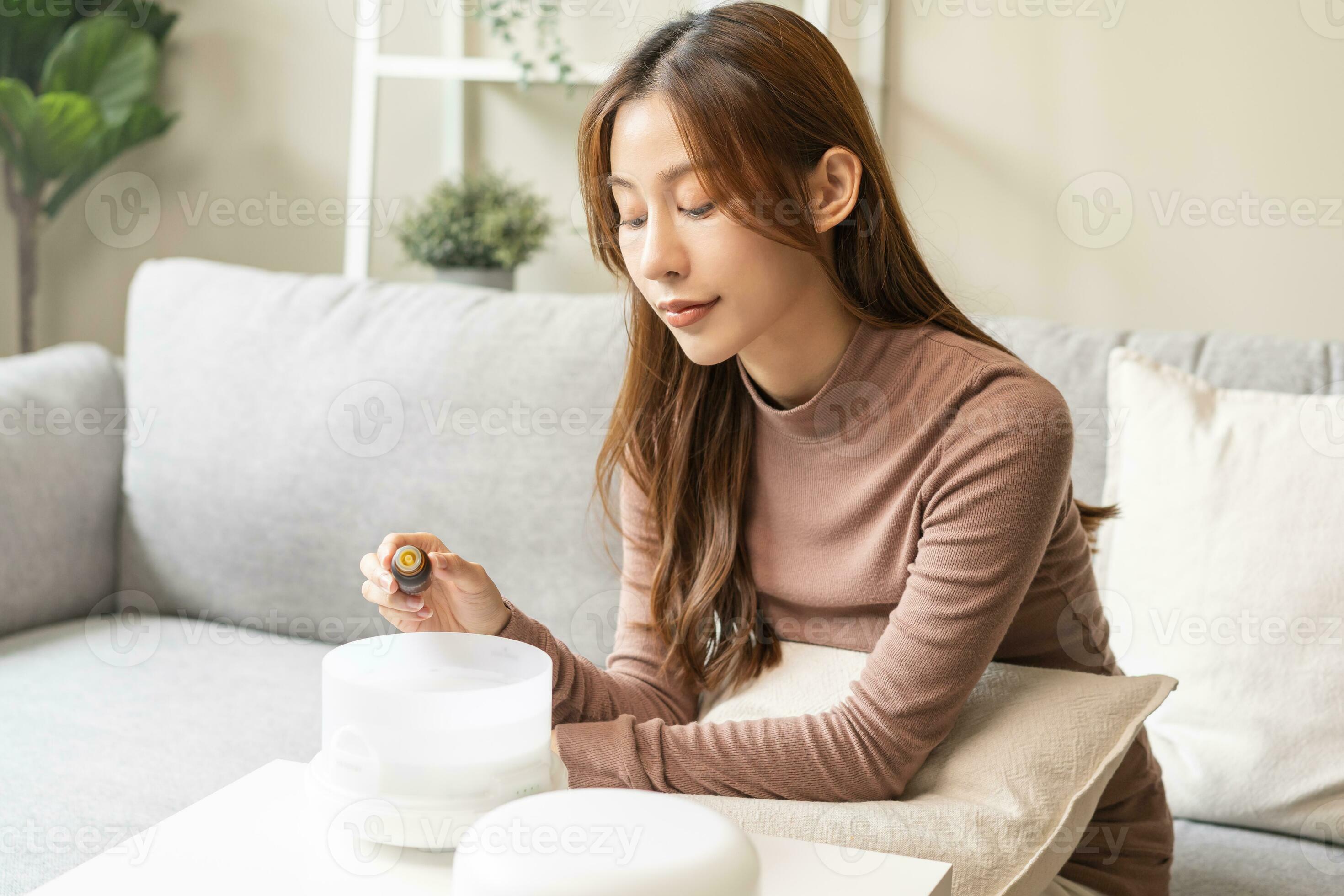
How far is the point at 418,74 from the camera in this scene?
2262mm

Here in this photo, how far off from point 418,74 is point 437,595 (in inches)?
64.9

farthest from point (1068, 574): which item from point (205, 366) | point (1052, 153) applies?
point (1052, 153)

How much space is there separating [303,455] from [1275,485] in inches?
44.1

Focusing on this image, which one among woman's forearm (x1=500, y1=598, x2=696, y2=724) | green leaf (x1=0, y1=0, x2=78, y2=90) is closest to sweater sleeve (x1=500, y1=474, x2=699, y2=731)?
woman's forearm (x1=500, y1=598, x2=696, y2=724)

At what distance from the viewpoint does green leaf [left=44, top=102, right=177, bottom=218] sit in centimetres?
233

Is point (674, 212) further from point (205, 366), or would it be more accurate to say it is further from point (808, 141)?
point (205, 366)

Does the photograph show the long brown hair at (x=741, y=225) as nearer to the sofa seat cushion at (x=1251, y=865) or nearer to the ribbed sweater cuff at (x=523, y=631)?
the ribbed sweater cuff at (x=523, y=631)

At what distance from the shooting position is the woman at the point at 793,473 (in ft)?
2.67

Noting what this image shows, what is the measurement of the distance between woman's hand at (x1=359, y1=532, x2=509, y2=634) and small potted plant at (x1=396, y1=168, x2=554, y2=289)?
4.49 ft

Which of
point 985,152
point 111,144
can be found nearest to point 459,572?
point 985,152

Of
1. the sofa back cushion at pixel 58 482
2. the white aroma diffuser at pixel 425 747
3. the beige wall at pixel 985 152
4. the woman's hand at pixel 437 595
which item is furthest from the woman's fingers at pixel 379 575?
the beige wall at pixel 985 152

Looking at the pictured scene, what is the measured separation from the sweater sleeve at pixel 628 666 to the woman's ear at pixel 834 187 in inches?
12.2

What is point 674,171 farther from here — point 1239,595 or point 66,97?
point 66,97

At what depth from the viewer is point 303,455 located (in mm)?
1548
